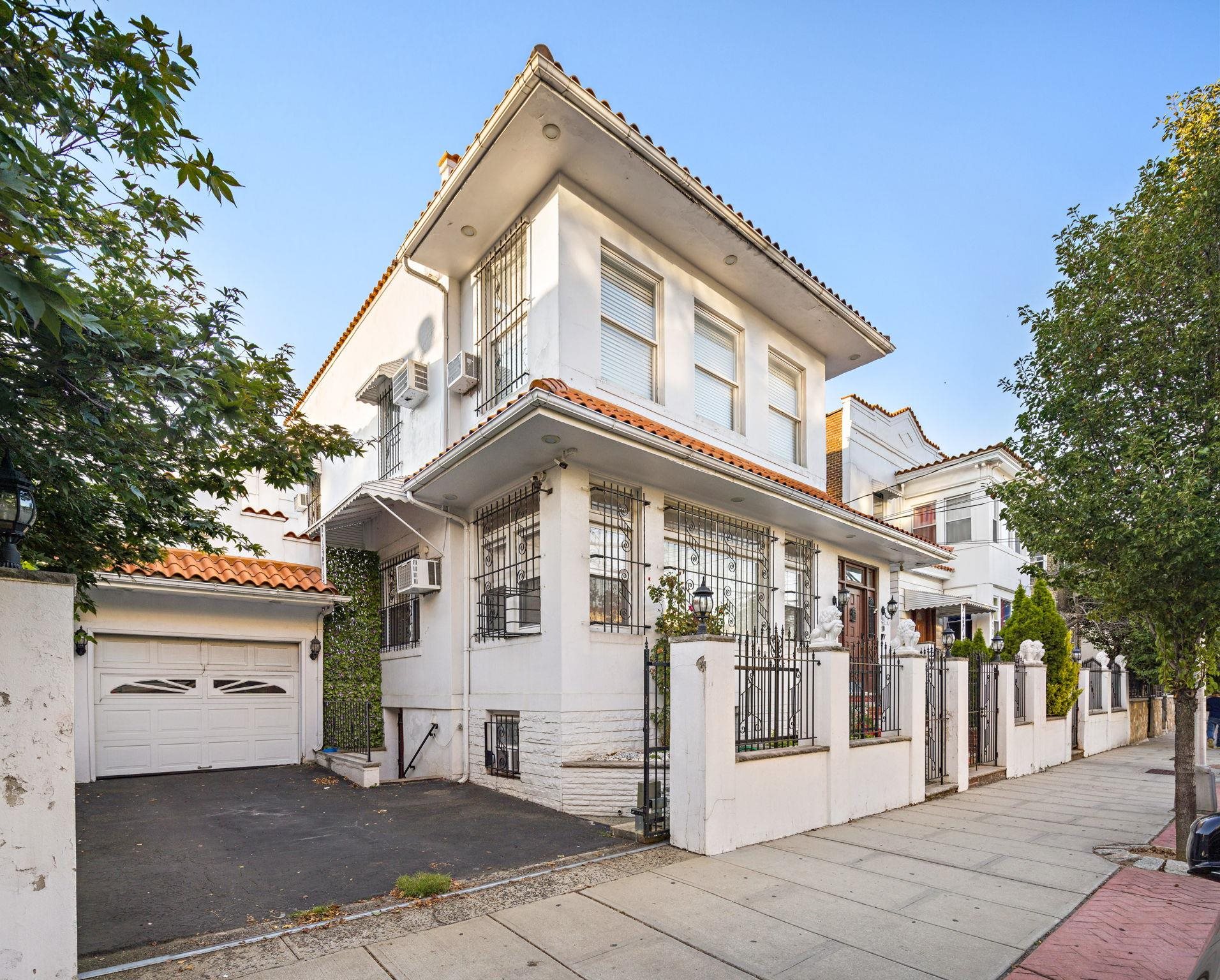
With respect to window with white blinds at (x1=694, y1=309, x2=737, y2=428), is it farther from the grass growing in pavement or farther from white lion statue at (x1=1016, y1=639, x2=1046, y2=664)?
the grass growing in pavement

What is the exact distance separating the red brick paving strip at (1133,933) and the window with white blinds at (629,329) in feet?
22.1

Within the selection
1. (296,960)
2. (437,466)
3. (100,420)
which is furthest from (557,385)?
(296,960)

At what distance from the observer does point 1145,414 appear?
21.6 feet

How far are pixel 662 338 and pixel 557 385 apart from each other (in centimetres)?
289

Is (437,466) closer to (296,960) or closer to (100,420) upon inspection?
(100,420)

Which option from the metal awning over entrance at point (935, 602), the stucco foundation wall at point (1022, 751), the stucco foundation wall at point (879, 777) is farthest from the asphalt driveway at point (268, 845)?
the metal awning over entrance at point (935, 602)

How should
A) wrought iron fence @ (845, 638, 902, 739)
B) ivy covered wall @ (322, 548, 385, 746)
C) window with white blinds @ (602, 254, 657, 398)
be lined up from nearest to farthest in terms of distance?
wrought iron fence @ (845, 638, 902, 739) → window with white blinds @ (602, 254, 657, 398) → ivy covered wall @ (322, 548, 385, 746)

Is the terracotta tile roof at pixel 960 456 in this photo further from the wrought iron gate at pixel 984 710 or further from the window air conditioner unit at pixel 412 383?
the window air conditioner unit at pixel 412 383

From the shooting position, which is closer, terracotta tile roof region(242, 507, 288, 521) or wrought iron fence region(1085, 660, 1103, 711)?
terracotta tile roof region(242, 507, 288, 521)

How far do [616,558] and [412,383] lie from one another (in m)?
4.35

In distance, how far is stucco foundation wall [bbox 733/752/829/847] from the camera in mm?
6301

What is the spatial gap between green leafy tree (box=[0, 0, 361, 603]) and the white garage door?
5974 millimetres

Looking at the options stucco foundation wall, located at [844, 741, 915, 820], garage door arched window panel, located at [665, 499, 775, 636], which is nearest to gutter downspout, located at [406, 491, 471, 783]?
garage door arched window panel, located at [665, 499, 775, 636]

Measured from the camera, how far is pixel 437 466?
8.52m
